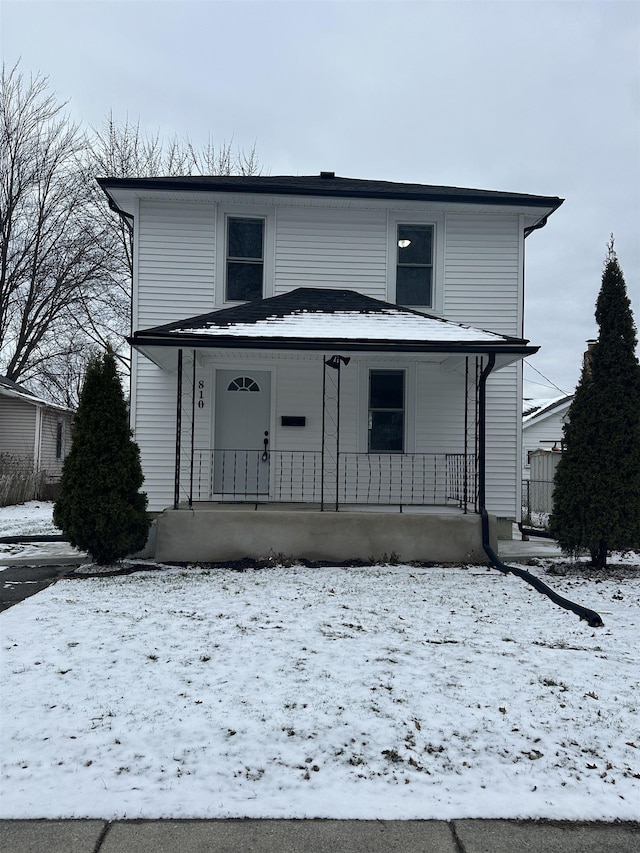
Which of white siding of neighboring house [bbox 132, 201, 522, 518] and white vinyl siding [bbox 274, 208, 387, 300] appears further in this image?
white vinyl siding [bbox 274, 208, 387, 300]

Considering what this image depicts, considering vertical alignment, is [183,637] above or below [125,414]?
below

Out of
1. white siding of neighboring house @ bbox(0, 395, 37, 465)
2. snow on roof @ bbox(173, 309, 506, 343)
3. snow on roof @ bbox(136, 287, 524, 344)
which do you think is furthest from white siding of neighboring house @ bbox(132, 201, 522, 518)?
white siding of neighboring house @ bbox(0, 395, 37, 465)

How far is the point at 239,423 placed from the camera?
992cm

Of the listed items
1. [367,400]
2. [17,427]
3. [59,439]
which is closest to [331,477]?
[367,400]

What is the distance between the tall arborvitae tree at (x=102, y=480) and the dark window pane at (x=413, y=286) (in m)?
5.11

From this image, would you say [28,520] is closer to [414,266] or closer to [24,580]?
[24,580]

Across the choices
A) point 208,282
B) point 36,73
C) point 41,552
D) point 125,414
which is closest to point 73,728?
point 125,414

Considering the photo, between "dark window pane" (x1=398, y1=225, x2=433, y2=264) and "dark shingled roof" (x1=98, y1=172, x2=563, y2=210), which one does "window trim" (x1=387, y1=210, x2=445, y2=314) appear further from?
"dark shingled roof" (x1=98, y1=172, x2=563, y2=210)

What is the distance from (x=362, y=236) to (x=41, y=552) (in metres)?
7.17

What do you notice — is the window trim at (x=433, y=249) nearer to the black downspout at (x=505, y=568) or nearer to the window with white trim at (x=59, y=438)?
the black downspout at (x=505, y=568)

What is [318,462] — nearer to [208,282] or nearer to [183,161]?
[208,282]

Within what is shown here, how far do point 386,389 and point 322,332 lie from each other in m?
2.37

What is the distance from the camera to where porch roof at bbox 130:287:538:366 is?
7801 millimetres

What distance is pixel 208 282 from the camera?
9.94 metres
